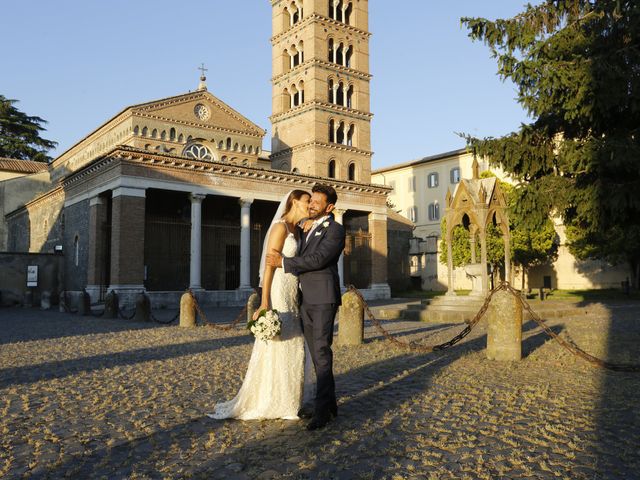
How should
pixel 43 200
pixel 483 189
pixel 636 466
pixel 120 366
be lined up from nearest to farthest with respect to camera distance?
1. pixel 636 466
2. pixel 120 366
3. pixel 483 189
4. pixel 43 200

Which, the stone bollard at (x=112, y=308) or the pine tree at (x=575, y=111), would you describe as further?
the stone bollard at (x=112, y=308)

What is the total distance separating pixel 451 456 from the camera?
360 centimetres

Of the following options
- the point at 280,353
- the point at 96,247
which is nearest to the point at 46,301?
the point at 96,247

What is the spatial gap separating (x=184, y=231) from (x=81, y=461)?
24.8 meters

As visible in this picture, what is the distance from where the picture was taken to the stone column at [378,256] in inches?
1197

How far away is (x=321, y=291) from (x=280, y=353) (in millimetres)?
664

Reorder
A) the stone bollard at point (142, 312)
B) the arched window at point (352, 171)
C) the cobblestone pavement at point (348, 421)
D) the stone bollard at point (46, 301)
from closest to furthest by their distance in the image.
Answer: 1. the cobblestone pavement at point (348, 421)
2. the stone bollard at point (142, 312)
3. the stone bollard at point (46, 301)
4. the arched window at point (352, 171)

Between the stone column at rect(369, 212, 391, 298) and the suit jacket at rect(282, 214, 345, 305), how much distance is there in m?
25.8

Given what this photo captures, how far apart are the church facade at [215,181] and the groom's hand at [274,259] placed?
18813 mm

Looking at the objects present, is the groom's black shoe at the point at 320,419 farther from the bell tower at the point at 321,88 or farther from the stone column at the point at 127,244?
the bell tower at the point at 321,88

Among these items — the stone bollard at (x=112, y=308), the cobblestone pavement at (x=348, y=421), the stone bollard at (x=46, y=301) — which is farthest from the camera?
the stone bollard at (x=46, y=301)

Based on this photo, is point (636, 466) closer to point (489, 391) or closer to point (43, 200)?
point (489, 391)

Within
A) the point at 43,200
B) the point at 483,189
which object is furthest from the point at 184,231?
the point at 483,189

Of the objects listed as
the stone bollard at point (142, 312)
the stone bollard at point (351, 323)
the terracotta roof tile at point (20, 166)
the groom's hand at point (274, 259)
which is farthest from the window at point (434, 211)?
the groom's hand at point (274, 259)
